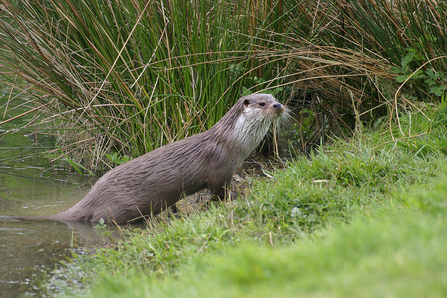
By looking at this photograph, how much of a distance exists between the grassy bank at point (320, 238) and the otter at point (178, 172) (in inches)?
19.5

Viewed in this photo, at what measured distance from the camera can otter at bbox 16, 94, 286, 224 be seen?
3.91 meters

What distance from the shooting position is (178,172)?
3.94 m

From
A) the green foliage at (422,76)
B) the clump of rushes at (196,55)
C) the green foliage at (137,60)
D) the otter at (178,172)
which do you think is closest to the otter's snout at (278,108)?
the otter at (178,172)

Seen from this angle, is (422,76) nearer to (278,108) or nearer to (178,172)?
(278,108)

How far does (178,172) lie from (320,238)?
181 centimetres

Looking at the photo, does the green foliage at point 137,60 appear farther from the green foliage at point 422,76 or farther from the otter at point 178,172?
the green foliage at point 422,76

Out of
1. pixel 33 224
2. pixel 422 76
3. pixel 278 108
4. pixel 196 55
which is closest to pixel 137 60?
pixel 196 55

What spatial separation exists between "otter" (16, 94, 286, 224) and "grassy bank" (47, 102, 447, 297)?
50 cm

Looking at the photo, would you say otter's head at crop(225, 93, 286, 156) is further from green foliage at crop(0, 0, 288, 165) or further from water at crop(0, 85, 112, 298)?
water at crop(0, 85, 112, 298)

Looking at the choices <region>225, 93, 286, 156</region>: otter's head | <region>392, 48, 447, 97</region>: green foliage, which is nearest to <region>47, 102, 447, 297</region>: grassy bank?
<region>392, 48, 447, 97</region>: green foliage

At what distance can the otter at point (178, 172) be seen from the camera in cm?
391

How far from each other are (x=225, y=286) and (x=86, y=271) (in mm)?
1301

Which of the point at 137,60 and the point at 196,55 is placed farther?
the point at 137,60

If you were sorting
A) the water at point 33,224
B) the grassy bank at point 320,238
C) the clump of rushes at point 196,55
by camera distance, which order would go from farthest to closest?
the clump of rushes at point 196,55, the water at point 33,224, the grassy bank at point 320,238
